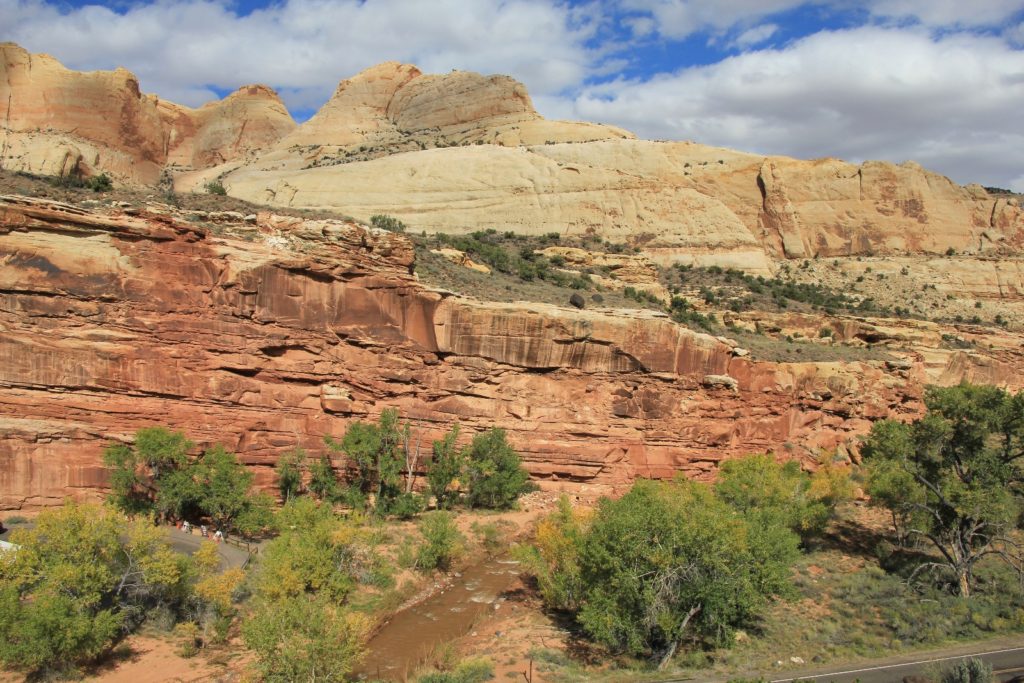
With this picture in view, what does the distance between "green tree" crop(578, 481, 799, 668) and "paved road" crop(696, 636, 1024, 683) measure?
1966 millimetres

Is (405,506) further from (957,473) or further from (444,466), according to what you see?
(957,473)

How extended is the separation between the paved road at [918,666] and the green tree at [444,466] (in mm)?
13845

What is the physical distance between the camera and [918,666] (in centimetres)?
1566

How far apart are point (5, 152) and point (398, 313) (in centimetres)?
4914

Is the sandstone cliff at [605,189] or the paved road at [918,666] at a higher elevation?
the sandstone cliff at [605,189]

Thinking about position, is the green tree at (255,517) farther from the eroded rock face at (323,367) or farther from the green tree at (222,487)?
the eroded rock face at (323,367)

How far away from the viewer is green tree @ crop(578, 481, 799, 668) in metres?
16.5

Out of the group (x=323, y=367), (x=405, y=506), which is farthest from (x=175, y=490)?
(x=405, y=506)

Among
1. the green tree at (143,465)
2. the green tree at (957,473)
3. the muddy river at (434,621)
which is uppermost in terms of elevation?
the green tree at (957,473)

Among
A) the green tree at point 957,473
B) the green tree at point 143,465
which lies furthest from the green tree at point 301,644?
the green tree at point 957,473

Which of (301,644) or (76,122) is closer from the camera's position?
(301,644)

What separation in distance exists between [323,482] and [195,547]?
5.28 m

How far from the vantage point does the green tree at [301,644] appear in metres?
13.5

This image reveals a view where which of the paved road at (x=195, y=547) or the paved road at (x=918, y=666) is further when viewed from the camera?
the paved road at (x=195, y=547)
